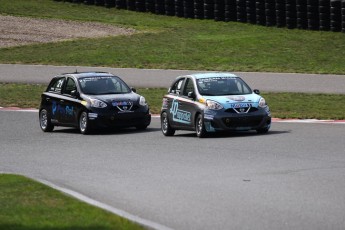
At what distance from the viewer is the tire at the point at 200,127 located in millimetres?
23250

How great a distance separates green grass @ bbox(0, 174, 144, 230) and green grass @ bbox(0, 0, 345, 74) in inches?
869

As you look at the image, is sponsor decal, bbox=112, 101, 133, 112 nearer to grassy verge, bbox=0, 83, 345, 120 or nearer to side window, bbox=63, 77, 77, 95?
side window, bbox=63, 77, 77, 95

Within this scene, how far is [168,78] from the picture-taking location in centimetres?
3594

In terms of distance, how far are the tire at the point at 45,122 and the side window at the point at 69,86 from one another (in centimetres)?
74

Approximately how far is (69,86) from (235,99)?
501 centimetres

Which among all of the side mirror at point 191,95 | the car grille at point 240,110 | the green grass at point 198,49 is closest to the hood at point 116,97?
the side mirror at point 191,95

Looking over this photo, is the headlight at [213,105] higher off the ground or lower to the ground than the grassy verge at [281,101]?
higher

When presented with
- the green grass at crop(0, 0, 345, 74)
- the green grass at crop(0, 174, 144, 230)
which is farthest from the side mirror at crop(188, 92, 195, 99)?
the green grass at crop(0, 0, 345, 74)

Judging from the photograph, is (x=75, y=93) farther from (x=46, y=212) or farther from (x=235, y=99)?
(x=46, y=212)

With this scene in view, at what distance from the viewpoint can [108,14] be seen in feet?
160

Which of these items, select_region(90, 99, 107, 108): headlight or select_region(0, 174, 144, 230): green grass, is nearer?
select_region(0, 174, 144, 230): green grass

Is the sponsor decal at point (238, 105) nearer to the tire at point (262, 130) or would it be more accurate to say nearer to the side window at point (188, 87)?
the tire at point (262, 130)

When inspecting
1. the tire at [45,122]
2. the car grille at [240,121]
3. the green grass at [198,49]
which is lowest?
the green grass at [198,49]

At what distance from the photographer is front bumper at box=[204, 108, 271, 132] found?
22984 mm
